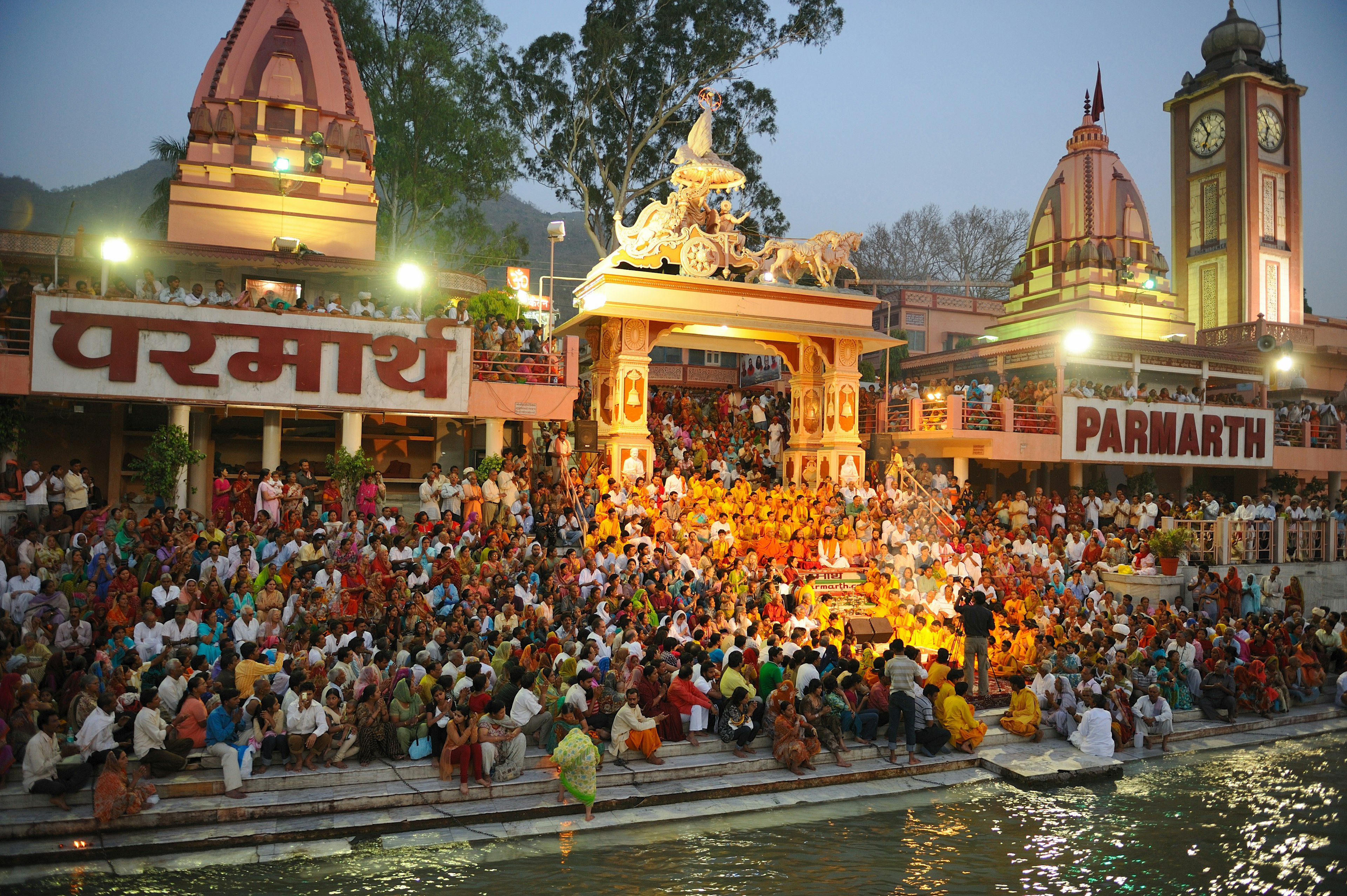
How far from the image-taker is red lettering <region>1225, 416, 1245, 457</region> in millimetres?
27344

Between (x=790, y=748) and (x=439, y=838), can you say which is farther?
(x=790, y=748)

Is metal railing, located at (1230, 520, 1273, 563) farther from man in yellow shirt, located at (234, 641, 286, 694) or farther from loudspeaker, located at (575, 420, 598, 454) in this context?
man in yellow shirt, located at (234, 641, 286, 694)

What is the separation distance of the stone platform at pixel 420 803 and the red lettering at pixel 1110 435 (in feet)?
47.8

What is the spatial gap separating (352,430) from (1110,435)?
61.6ft

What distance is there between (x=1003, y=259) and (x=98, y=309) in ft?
167

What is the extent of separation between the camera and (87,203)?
74062mm

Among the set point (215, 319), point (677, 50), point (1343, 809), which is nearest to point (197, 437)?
point (215, 319)

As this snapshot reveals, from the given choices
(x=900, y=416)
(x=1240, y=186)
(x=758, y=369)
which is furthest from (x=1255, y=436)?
(x=758, y=369)

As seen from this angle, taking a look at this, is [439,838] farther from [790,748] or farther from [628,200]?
[628,200]

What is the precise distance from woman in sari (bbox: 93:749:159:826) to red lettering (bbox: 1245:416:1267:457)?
93.6 ft

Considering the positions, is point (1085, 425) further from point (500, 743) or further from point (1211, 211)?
point (500, 743)

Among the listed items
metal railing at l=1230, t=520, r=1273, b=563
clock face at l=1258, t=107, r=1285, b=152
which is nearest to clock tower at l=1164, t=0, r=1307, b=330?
clock face at l=1258, t=107, r=1285, b=152

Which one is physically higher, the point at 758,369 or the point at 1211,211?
the point at 1211,211

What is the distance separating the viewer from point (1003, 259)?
57.0m
